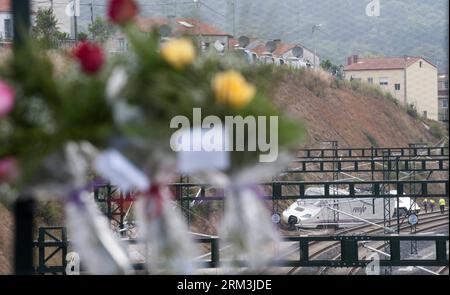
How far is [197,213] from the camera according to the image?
53.4 ft

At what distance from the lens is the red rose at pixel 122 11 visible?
124 centimetres

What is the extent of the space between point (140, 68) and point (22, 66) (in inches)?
6.2

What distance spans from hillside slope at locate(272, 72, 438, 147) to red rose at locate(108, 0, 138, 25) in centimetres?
2193

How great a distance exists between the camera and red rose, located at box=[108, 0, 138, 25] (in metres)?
1.24

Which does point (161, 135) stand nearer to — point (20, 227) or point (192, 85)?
point (192, 85)

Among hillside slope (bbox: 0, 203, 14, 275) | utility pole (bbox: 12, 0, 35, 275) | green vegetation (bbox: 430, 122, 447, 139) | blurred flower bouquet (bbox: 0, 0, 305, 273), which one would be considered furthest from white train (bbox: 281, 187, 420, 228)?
blurred flower bouquet (bbox: 0, 0, 305, 273)

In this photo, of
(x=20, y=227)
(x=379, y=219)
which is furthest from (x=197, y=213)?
(x=20, y=227)

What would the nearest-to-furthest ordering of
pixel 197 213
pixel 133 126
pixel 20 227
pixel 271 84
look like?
pixel 133 126, pixel 271 84, pixel 20 227, pixel 197 213

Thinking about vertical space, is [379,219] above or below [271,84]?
below

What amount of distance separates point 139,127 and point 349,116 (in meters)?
23.7

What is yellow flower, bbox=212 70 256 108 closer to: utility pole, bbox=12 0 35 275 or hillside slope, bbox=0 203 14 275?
utility pole, bbox=12 0 35 275

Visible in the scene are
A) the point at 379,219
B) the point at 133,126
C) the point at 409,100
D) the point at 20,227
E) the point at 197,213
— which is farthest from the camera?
the point at 409,100

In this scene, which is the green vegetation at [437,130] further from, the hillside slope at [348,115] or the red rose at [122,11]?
the red rose at [122,11]

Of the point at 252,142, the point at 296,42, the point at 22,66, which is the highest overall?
the point at 296,42
